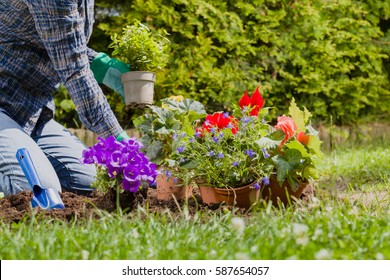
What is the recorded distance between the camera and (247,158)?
279 cm

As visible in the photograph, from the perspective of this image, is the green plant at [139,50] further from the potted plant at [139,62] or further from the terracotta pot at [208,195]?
the terracotta pot at [208,195]

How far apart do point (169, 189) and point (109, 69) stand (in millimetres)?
839

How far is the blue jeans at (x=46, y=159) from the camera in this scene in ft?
10.6

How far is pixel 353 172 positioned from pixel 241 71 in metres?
1.47

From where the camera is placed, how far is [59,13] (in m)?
2.98

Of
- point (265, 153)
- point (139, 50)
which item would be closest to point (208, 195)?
point (265, 153)

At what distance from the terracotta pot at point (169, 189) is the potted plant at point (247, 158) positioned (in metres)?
0.08

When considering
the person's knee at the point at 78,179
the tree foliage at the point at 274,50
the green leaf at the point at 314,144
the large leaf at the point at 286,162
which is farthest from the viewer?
the tree foliage at the point at 274,50

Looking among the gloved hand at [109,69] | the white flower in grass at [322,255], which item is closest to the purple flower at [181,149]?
the gloved hand at [109,69]

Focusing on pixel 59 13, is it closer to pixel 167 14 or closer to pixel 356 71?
pixel 167 14

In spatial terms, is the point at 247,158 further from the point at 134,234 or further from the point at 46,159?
the point at 46,159

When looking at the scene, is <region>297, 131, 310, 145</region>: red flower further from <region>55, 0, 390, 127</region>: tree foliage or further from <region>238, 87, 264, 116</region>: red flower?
<region>55, 0, 390, 127</region>: tree foliage

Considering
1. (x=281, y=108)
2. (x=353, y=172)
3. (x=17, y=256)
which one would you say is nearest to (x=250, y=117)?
(x=17, y=256)

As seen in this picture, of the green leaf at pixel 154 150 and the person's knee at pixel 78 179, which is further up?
the green leaf at pixel 154 150
